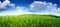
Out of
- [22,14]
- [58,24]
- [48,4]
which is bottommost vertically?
[58,24]

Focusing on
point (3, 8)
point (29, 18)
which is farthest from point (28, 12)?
point (3, 8)

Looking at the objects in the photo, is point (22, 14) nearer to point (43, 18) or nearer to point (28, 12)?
point (28, 12)

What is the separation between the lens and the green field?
137cm

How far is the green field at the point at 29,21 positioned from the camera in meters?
1.37

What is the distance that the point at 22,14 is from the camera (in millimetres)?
1395

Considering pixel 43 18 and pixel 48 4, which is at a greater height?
pixel 48 4

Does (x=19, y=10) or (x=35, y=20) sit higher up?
(x=19, y=10)

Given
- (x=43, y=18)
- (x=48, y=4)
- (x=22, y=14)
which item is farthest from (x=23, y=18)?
(x=48, y=4)

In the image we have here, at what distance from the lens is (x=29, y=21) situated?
1387 mm

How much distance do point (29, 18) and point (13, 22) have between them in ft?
0.60

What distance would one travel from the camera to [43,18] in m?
1.41

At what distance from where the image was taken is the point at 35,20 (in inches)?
54.6

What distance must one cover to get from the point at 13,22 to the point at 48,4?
44 centimetres

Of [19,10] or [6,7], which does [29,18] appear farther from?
[6,7]
